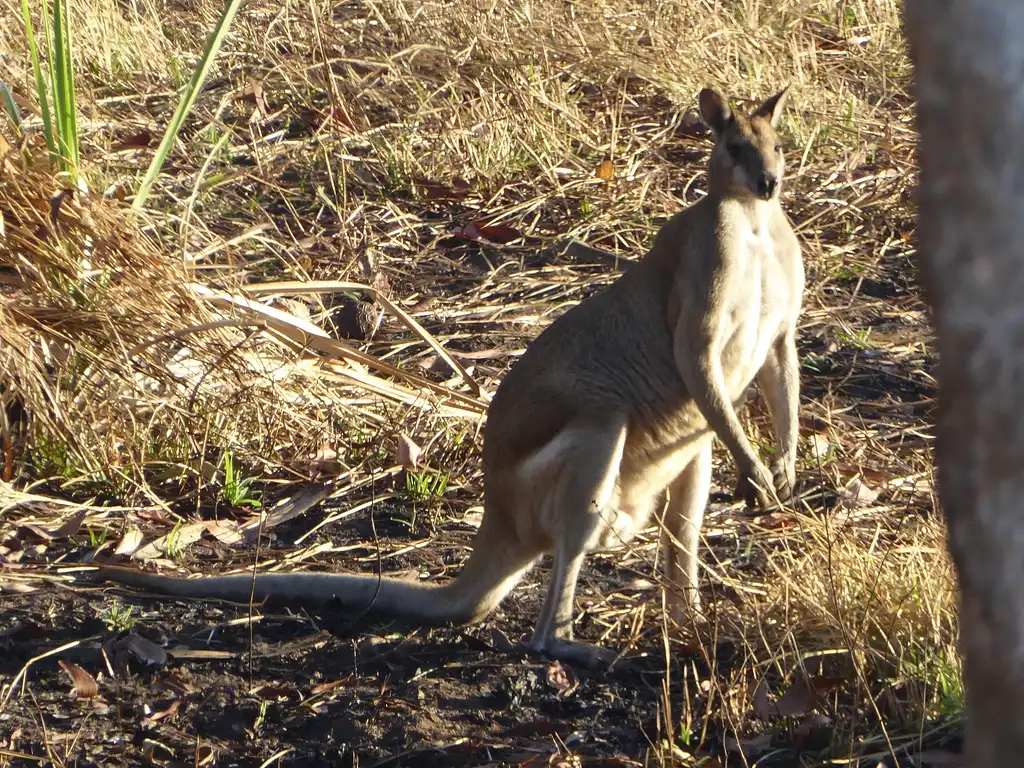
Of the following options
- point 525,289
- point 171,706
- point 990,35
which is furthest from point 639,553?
point 990,35

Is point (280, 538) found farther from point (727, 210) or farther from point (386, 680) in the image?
point (727, 210)

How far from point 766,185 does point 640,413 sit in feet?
2.49

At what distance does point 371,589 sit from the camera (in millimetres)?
3615

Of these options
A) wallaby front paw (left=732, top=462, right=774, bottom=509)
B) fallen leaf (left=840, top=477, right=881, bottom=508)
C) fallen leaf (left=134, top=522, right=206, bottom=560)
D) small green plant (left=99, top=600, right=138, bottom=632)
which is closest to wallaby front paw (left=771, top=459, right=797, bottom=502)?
wallaby front paw (left=732, top=462, right=774, bottom=509)

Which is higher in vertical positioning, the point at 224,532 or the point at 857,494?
the point at 224,532

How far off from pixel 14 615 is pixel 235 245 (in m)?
2.38

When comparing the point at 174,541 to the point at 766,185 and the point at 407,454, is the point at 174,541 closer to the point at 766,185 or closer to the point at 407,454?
the point at 407,454

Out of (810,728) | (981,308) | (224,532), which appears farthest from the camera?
(224,532)

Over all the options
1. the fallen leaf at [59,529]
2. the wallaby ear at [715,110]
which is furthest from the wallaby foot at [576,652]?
the wallaby ear at [715,110]

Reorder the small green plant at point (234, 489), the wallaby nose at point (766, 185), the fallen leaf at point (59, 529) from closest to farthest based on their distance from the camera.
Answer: the wallaby nose at point (766, 185) → the fallen leaf at point (59, 529) → the small green plant at point (234, 489)

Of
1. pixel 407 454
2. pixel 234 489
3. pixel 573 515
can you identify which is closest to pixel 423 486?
pixel 407 454

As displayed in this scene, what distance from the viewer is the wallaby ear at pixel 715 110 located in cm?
414

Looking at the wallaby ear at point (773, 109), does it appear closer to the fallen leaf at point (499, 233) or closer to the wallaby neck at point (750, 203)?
the wallaby neck at point (750, 203)

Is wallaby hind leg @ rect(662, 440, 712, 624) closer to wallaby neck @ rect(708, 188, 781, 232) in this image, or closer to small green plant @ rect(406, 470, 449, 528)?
wallaby neck @ rect(708, 188, 781, 232)
